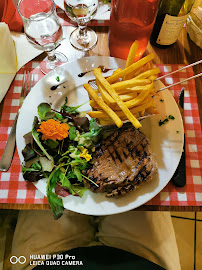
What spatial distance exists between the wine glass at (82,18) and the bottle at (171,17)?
38 cm

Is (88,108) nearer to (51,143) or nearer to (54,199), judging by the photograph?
(51,143)

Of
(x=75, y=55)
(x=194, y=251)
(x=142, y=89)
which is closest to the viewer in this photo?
(x=142, y=89)

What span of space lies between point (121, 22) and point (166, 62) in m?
0.42

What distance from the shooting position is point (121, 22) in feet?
4.40

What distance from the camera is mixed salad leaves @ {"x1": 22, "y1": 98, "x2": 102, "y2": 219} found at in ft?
3.83

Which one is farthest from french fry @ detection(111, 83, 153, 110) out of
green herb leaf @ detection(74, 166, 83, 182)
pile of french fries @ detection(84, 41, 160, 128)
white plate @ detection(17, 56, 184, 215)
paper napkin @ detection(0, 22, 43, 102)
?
paper napkin @ detection(0, 22, 43, 102)

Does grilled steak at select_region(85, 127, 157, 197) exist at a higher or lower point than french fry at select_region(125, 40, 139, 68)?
lower

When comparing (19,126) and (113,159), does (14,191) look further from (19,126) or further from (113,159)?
(113,159)

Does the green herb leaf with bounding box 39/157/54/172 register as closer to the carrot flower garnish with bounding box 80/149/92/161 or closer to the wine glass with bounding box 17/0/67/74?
the carrot flower garnish with bounding box 80/149/92/161

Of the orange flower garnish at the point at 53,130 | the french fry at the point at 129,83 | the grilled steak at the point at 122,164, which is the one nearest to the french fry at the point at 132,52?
the french fry at the point at 129,83

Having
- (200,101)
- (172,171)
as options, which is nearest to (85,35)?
(200,101)

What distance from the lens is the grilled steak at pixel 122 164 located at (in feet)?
3.69

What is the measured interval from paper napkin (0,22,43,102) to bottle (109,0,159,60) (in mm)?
554

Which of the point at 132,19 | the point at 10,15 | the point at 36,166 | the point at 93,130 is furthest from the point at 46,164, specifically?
the point at 10,15
